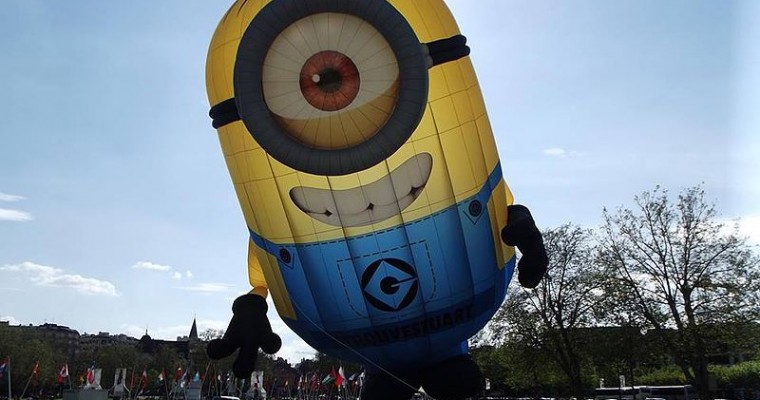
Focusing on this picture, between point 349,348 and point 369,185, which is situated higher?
point 369,185

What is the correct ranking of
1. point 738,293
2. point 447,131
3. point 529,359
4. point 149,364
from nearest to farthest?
point 447,131, point 738,293, point 529,359, point 149,364

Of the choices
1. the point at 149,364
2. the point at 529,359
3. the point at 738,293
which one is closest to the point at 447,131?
the point at 738,293

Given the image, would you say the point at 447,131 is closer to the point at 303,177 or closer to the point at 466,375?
the point at 303,177

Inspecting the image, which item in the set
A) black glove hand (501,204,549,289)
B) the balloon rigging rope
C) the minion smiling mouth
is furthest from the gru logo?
black glove hand (501,204,549,289)

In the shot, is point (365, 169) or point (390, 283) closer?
point (365, 169)

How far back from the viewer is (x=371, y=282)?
924 centimetres

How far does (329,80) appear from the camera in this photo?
8.46 m

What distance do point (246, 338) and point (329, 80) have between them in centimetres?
444

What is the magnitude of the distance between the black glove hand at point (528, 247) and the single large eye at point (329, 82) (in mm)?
2644

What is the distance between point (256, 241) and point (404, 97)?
3.64m

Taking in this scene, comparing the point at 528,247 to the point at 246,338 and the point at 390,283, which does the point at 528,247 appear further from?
the point at 246,338

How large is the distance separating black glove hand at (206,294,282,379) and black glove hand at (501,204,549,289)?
13.5ft

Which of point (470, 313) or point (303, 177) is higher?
point (303, 177)

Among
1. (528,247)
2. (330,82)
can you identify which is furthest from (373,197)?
(528,247)
